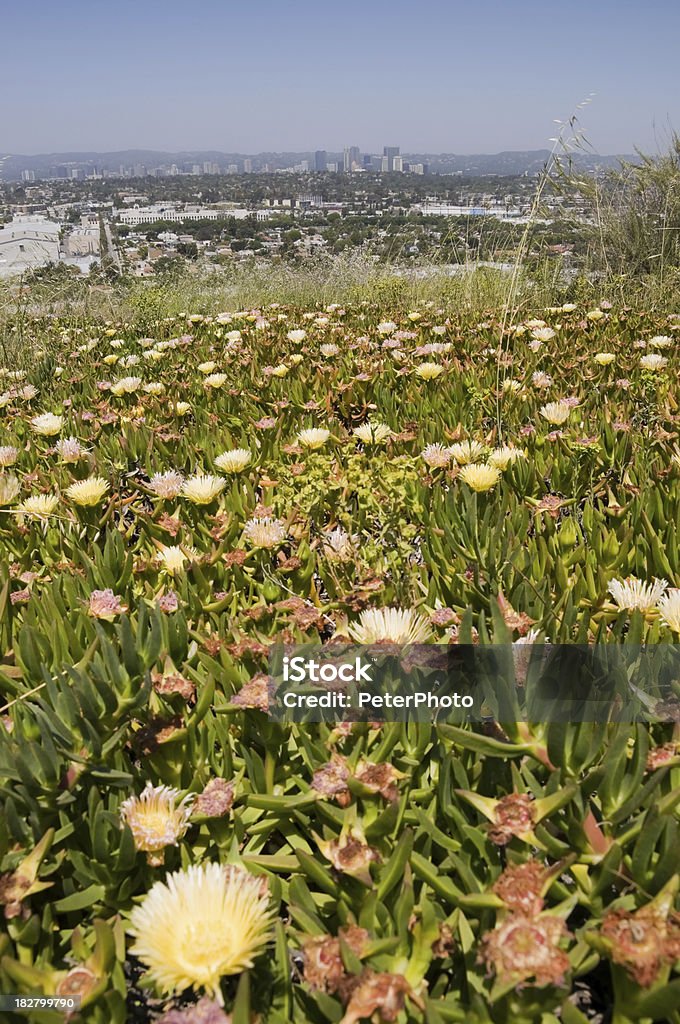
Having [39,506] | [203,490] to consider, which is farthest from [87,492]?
[203,490]

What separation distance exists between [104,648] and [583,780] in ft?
2.30

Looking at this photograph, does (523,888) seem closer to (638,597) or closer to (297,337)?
(638,597)

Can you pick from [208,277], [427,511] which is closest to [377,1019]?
[427,511]

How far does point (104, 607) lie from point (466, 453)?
1.01 metres

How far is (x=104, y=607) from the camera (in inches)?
→ 48.6

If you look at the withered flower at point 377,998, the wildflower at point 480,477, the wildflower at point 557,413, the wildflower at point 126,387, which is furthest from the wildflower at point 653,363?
the withered flower at point 377,998

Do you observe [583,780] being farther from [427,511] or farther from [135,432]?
[135,432]

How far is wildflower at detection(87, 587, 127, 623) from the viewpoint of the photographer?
123 centimetres

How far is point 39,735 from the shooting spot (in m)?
1.06

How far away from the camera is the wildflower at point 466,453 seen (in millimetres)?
1813

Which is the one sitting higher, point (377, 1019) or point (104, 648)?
point (104, 648)

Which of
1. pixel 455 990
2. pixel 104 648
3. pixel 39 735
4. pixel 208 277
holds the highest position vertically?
pixel 208 277

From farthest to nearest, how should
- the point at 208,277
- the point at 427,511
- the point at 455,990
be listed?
the point at 208,277
the point at 427,511
the point at 455,990

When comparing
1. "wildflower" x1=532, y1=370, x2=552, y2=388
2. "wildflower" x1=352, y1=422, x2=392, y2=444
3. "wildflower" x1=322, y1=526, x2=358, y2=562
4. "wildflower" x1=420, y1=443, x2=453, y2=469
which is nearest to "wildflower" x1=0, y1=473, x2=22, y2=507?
"wildflower" x1=322, y1=526, x2=358, y2=562
